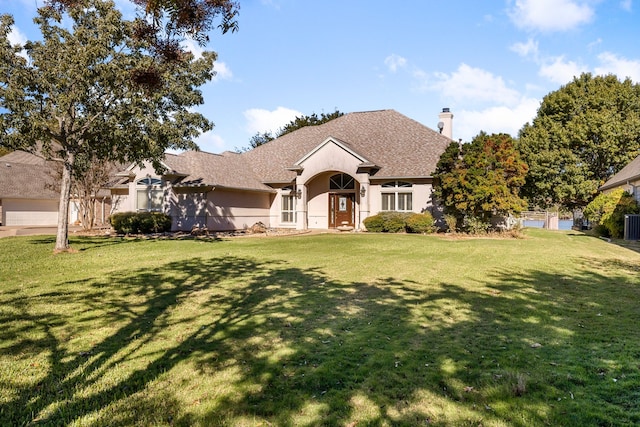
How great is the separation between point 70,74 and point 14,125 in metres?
2.48

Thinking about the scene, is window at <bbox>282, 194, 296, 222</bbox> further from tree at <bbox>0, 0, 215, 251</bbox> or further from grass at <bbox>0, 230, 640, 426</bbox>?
grass at <bbox>0, 230, 640, 426</bbox>

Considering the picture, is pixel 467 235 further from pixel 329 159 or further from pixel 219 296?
pixel 219 296

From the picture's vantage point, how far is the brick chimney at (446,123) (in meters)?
28.1

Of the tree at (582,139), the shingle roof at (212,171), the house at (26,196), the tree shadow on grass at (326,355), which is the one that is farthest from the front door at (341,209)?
the house at (26,196)

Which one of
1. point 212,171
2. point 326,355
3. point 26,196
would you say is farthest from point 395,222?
point 26,196

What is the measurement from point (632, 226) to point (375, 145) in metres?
14.7

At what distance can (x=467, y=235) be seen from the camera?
20.1 metres

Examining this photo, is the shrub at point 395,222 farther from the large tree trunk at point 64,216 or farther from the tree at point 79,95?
the large tree trunk at point 64,216

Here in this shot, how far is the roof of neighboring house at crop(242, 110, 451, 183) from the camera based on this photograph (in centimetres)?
2447

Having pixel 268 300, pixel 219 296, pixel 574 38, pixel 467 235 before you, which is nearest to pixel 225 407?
pixel 268 300

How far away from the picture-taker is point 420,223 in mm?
21797

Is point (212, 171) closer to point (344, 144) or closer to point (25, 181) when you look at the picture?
point (344, 144)

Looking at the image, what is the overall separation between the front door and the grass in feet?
55.3

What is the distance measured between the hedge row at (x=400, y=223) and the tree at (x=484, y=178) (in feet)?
5.48
